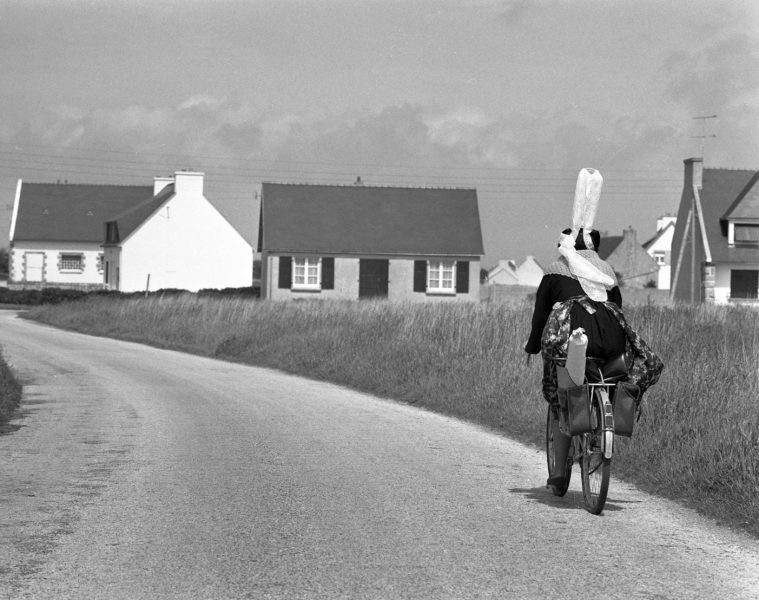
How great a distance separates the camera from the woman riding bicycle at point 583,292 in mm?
7516

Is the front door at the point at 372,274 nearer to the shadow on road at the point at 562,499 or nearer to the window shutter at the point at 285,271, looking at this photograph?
the window shutter at the point at 285,271

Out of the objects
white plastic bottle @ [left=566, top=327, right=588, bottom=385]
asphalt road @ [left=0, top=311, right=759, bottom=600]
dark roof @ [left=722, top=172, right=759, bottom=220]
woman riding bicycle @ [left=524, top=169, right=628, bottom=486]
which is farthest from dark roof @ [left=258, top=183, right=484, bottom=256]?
white plastic bottle @ [left=566, top=327, right=588, bottom=385]

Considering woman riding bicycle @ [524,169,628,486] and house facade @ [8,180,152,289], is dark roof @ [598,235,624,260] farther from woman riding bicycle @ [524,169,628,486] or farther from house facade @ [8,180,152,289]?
woman riding bicycle @ [524,169,628,486]

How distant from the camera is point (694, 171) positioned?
55.5m

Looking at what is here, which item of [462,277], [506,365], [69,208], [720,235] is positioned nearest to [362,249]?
[462,277]

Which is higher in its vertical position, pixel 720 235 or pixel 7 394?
pixel 720 235

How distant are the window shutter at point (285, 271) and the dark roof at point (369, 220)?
0.47 metres

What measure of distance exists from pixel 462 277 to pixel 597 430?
46.5 metres

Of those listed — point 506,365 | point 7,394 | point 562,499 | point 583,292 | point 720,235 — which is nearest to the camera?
point 583,292

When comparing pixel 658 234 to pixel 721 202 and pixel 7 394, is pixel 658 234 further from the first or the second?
pixel 7 394

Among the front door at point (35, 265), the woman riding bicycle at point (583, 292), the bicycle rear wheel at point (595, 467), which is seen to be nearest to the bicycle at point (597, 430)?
the bicycle rear wheel at point (595, 467)

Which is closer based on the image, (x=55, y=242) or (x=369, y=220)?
(x=369, y=220)

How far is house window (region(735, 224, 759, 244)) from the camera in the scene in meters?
53.9

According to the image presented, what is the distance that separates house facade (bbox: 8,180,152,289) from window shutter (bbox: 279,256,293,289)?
29.6 m
